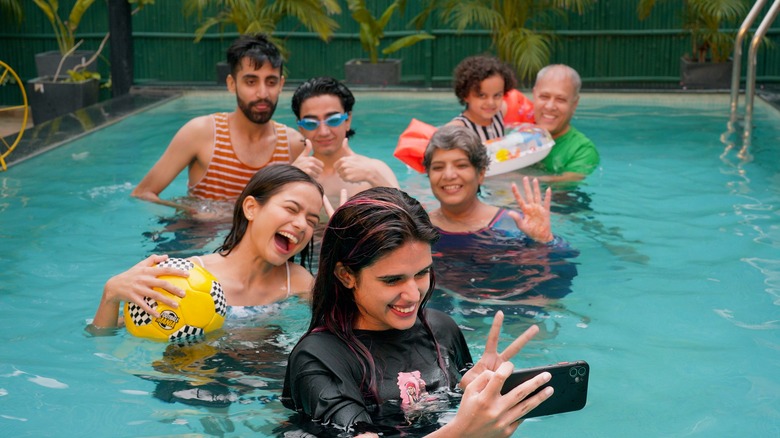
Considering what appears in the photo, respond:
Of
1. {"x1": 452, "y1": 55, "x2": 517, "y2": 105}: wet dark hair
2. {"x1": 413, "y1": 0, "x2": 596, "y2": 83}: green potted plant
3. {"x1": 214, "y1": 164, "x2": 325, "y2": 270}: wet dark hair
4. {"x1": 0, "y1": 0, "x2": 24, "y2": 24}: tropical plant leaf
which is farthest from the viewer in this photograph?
{"x1": 0, "y1": 0, "x2": 24, "y2": 24}: tropical plant leaf

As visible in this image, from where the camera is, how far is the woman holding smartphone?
3004 mm

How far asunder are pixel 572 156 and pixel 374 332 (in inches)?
193

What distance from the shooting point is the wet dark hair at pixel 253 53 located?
6.70m

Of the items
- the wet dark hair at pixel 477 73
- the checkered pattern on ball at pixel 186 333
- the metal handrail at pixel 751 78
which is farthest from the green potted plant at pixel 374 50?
the checkered pattern on ball at pixel 186 333

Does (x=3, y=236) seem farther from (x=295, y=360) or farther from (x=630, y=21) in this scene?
(x=630, y=21)

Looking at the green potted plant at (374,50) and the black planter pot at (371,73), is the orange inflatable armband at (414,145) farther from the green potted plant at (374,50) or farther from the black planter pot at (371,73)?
the black planter pot at (371,73)

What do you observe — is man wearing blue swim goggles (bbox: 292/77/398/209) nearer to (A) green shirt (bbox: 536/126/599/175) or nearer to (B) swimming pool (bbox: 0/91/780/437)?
(B) swimming pool (bbox: 0/91/780/437)

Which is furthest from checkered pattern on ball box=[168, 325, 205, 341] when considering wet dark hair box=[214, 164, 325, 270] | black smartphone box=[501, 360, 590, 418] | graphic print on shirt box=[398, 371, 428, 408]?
black smartphone box=[501, 360, 590, 418]

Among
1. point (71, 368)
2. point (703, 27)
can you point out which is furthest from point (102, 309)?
point (703, 27)

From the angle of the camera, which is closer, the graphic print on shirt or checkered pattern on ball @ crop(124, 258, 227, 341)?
the graphic print on shirt

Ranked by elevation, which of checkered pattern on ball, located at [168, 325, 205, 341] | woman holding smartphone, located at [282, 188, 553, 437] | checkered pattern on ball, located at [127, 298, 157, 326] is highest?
woman holding smartphone, located at [282, 188, 553, 437]

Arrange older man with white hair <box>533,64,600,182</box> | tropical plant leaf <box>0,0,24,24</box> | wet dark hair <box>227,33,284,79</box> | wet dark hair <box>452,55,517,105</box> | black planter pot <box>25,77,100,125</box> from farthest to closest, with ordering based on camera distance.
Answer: tropical plant leaf <box>0,0,24,24</box>
black planter pot <box>25,77,100,125</box>
older man with white hair <box>533,64,600,182</box>
wet dark hair <box>452,55,517,105</box>
wet dark hair <box>227,33,284,79</box>

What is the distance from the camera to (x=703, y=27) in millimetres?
14367

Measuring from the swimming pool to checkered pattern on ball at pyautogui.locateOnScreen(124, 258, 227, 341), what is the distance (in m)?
0.14
